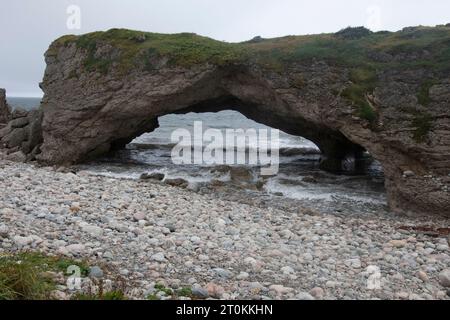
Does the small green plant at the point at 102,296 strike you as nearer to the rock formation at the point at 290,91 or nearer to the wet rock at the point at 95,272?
the wet rock at the point at 95,272

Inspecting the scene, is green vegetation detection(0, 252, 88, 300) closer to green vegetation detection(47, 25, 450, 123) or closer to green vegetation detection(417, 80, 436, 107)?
green vegetation detection(47, 25, 450, 123)

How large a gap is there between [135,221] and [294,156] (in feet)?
63.3

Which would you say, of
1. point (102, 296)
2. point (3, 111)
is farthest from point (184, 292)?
point (3, 111)

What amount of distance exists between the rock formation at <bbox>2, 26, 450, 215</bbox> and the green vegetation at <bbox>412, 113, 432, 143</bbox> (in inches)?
1.2

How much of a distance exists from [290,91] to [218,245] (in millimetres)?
9898

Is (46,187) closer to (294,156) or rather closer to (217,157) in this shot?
(217,157)

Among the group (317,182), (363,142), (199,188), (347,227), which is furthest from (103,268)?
(317,182)

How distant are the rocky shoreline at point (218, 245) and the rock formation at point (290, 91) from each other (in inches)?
115

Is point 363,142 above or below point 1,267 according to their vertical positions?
above

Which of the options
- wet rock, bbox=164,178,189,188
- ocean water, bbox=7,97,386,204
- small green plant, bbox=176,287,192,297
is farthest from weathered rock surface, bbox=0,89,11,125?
small green plant, bbox=176,287,192,297

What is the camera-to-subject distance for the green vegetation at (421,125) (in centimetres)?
1375

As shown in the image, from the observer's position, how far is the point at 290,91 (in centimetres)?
1692

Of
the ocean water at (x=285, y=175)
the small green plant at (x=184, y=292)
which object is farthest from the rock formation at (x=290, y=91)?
the small green plant at (x=184, y=292)

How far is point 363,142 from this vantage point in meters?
15.1
